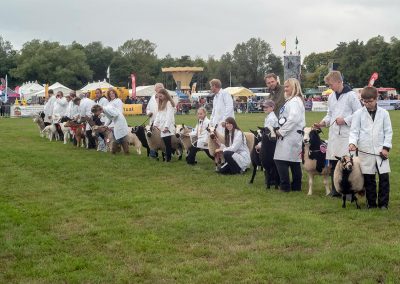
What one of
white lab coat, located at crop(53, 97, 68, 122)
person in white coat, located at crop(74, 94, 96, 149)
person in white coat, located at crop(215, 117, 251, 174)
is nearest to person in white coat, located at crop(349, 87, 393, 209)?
person in white coat, located at crop(215, 117, 251, 174)

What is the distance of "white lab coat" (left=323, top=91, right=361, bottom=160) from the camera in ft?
30.0

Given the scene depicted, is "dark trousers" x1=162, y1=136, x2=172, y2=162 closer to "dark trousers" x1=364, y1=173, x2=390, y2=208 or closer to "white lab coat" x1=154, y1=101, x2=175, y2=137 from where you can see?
"white lab coat" x1=154, y1=101, x2=175, y2=137

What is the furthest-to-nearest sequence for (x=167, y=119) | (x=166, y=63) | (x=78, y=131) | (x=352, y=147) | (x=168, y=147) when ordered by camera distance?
1. (x=166, y=63)
2. (x=78, y=131)
3. (x=168, y=147)
4. (x=167, y=119)
5. (x=352, y=147)

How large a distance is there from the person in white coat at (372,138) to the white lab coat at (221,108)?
470 cm

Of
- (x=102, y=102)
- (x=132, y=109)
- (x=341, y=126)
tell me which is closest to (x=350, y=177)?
(x=341, y=126)

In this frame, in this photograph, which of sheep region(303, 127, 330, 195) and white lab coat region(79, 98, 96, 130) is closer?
sheep region(303, 127, 330, 195)

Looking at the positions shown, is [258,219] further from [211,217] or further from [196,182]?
[196,182]

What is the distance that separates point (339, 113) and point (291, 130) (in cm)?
90

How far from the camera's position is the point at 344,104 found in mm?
9188

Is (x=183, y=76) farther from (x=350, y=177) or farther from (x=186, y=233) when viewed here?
(x=186, y=233)

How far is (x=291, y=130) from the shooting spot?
383 inches

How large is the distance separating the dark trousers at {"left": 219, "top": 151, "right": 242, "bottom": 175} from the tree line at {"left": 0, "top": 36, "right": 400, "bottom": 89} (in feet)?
262

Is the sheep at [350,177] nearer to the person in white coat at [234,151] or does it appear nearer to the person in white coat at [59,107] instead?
the person in white coat at [234,151]

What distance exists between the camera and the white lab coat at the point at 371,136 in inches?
321
